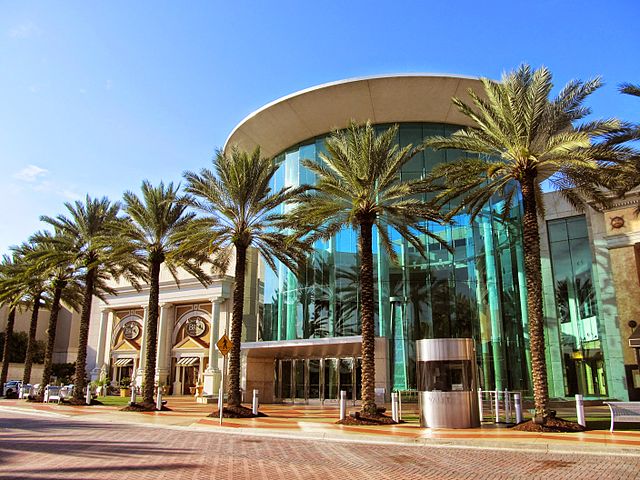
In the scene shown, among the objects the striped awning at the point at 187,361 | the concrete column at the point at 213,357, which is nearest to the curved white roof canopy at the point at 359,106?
the concrete column at the point at 213,357

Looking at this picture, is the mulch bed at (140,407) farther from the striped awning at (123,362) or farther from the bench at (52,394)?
the striped awning at (123,362)

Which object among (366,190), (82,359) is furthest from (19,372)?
(366,190)

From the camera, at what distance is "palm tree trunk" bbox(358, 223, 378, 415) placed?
19.8 meters

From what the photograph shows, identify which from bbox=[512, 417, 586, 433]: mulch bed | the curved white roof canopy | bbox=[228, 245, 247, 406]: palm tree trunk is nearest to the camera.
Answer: bbox=[512, 417, 586, 433]: mulch bed

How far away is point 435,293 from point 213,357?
19.9m

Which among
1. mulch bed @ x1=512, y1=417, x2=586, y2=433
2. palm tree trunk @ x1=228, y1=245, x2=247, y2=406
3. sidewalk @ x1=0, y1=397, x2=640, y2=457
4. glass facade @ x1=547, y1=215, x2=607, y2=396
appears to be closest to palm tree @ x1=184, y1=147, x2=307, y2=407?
palm tree trunk @ x1=228, y1=245, x2=247, y2=406

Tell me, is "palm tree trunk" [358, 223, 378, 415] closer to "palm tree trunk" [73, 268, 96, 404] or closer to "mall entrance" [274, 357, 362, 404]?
"mall entrance" [274, 357, 362, 404]

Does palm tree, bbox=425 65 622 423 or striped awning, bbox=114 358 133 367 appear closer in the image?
palm tree, bbox=425 65 622 423

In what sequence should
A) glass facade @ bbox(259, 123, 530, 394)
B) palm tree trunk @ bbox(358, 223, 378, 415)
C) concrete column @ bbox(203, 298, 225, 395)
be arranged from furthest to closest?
concrete column @ bbox(203, 298, 225, 395) < glass facade @ bbox(259, 123, 530, 394) < palm tree trunk @ bbox(358, 223, 378, 415)

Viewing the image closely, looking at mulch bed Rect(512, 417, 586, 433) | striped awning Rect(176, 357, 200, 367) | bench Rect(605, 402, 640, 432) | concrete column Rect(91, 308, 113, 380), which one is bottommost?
mulch bed Rect(512, 417, 586, 433)

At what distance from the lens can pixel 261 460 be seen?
11.6 metres

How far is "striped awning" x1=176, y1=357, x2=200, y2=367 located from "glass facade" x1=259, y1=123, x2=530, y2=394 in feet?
48.1

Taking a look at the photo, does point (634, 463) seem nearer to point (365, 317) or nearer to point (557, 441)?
point (557, 441)

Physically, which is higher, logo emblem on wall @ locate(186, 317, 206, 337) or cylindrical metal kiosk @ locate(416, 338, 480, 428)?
logo emblem on wall @ locate(186, 317, 206, 337)
